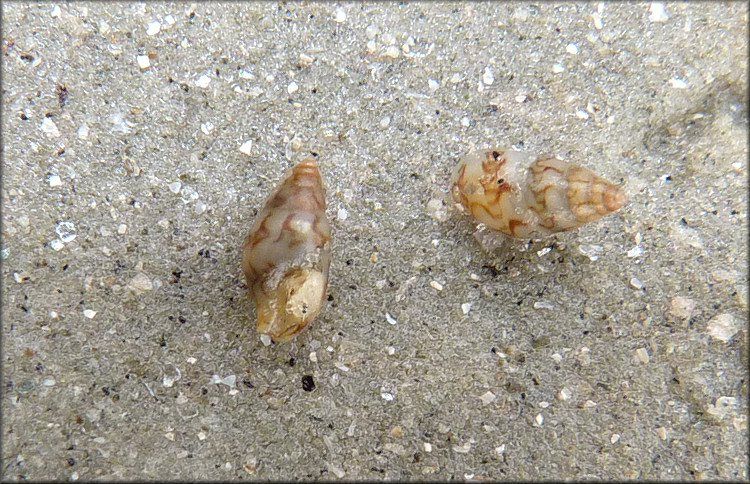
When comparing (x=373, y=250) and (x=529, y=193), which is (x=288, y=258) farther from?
(x=529, y=193)

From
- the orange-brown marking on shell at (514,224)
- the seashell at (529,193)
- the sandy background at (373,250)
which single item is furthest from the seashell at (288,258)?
the orange-brown marking on shell at (514,224)

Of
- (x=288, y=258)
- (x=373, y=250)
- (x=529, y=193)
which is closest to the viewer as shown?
(x=288, y=258)

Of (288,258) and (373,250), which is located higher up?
(288,258)

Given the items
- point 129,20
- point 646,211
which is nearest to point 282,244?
point 129,20

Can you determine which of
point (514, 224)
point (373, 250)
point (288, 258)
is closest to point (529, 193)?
point (514, 224)

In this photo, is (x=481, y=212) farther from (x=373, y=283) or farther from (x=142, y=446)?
(x=142, y=446)

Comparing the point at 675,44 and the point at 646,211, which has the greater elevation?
the point at 675,44

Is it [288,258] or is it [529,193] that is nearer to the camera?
[288,258]
